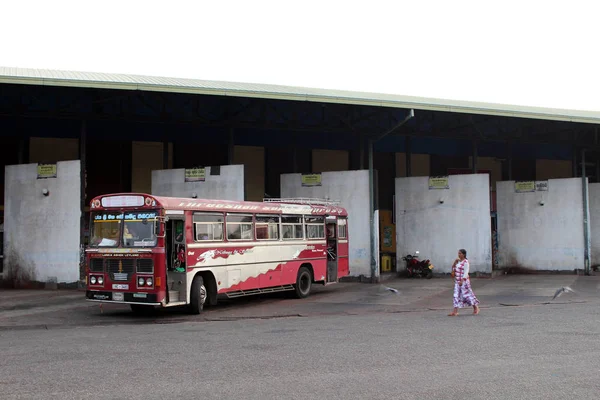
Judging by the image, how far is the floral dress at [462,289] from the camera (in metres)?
15.9

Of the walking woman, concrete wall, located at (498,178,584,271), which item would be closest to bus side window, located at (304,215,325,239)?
the walking woman

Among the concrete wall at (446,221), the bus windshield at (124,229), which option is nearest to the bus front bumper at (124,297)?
the bus windshield at (124,229)

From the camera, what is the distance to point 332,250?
22.7 m

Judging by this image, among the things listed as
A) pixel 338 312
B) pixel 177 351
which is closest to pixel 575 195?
pixel 338 312

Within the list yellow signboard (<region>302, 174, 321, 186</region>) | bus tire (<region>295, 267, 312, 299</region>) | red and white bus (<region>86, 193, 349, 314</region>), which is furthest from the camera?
yellow signboard (<region>302, 174, 321, 186</region>)

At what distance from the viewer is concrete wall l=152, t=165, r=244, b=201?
24.6 m

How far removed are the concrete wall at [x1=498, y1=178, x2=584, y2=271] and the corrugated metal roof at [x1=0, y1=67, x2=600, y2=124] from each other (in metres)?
3.82

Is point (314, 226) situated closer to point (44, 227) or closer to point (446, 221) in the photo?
point (446, 221)

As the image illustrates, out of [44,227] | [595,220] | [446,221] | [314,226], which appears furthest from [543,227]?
[44,227]

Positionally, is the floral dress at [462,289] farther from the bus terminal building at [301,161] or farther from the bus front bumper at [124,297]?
the bus terminal building at [301,161]

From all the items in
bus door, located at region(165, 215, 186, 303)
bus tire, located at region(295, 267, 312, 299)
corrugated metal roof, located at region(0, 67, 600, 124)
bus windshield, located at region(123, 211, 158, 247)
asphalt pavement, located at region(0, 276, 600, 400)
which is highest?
corrugated metal roof, located at region(0, 67, 600, 124)

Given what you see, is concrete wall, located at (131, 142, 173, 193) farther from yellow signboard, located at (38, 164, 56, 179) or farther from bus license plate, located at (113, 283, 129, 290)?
bus license plate, located at (113, 283, 129, 290)

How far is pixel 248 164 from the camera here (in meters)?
30.5

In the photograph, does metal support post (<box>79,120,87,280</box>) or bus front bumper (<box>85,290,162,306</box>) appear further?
metal support post (<box>79,120,87,280</box>)
